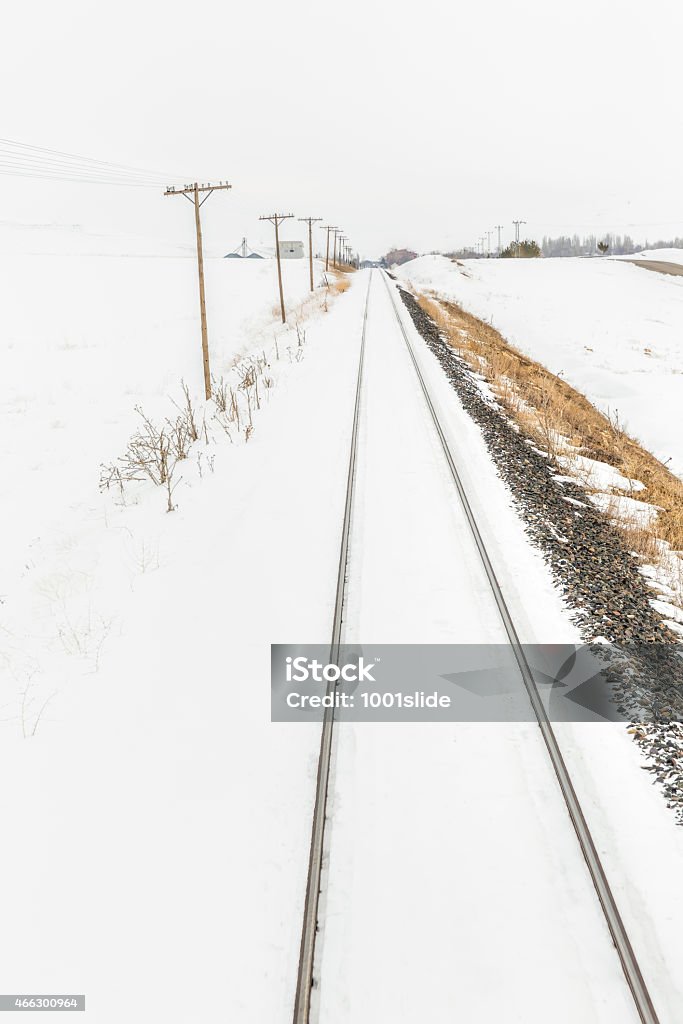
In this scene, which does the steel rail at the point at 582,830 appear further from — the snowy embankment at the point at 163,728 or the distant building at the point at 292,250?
the distant building at the point at 292,250

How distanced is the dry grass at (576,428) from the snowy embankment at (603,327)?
633mm

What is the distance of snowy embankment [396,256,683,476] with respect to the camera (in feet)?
49.6

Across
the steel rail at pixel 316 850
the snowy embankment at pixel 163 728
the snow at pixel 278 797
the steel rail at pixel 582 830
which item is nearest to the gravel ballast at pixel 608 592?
the snow at pixel 278 797

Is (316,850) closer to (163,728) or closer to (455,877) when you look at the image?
(455,877)

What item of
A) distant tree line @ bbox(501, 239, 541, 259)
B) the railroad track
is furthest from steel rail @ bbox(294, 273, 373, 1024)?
distant tree line @ bbox(501, 239, 541, 259)

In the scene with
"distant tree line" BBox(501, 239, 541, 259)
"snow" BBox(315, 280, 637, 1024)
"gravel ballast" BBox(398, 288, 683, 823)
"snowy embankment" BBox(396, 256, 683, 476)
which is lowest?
"snow" BBox(315, 280, 637, 1024)

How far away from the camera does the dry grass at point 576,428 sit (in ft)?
25.1

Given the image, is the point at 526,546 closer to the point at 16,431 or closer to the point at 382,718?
the point at 382,718

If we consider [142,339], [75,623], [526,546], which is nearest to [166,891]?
[75,623]

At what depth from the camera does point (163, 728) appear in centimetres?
450

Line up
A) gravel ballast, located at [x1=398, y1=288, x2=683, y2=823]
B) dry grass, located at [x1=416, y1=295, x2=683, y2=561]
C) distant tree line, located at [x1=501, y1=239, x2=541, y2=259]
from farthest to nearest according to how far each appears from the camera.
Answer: distant tree line, located at [x1=501, y1=239, x2=541, y2=259] < dry grass, located at [x1=416, y1=295, x2=683, y2=561] < gravel ballast, located at [x1=398, y1=288, x2=683, y2=823]

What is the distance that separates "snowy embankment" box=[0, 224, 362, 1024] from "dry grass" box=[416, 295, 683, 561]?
4.23 metres

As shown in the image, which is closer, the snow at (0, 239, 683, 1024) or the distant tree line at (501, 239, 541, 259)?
the snow at (0, 239, 683, 1024)

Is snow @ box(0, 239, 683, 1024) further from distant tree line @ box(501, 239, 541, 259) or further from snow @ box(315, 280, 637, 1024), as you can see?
distant tree line @ box(501, 239, 541, 259)
